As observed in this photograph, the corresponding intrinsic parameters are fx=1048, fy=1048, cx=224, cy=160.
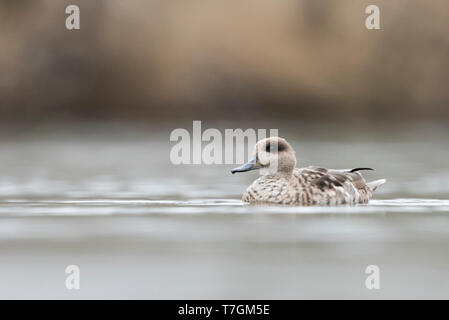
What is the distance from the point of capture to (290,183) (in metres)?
10.2

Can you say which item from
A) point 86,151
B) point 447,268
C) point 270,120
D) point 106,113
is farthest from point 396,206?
point 106,113

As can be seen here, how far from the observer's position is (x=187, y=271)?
676 cm

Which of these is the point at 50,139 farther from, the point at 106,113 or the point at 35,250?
the point at 35,250

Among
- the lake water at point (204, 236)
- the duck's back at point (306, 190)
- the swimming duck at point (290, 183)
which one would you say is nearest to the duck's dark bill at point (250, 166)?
the swimming duck at point (290, 183)

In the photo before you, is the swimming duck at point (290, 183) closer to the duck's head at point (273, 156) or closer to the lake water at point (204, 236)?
the duck's head at point (273, 156)

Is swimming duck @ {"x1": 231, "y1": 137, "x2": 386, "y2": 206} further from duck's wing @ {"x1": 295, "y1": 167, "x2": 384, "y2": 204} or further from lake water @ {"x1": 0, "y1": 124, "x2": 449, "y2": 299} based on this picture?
lake water @ {"x1": 0, "y1": 124, "x2": 449, "y2": 299}

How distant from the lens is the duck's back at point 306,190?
10070mm

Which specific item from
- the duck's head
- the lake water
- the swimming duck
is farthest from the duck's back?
the lake water

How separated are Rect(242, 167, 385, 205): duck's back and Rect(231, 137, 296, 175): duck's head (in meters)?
0.10

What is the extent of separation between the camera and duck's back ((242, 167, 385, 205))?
10.1 m

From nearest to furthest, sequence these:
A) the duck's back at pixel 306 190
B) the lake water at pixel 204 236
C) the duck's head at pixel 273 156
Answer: the lake water at pixel 204 236
the duck's back at pixel 306 190
the duck's head at pixel 273 156

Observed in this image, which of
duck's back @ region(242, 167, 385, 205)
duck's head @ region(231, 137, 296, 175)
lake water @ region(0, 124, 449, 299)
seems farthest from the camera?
duck's head @ region(231, 137, 296, 175)

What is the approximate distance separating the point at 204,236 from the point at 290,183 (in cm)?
226

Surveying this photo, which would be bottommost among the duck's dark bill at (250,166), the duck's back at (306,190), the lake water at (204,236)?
the lake water at (204,236)
